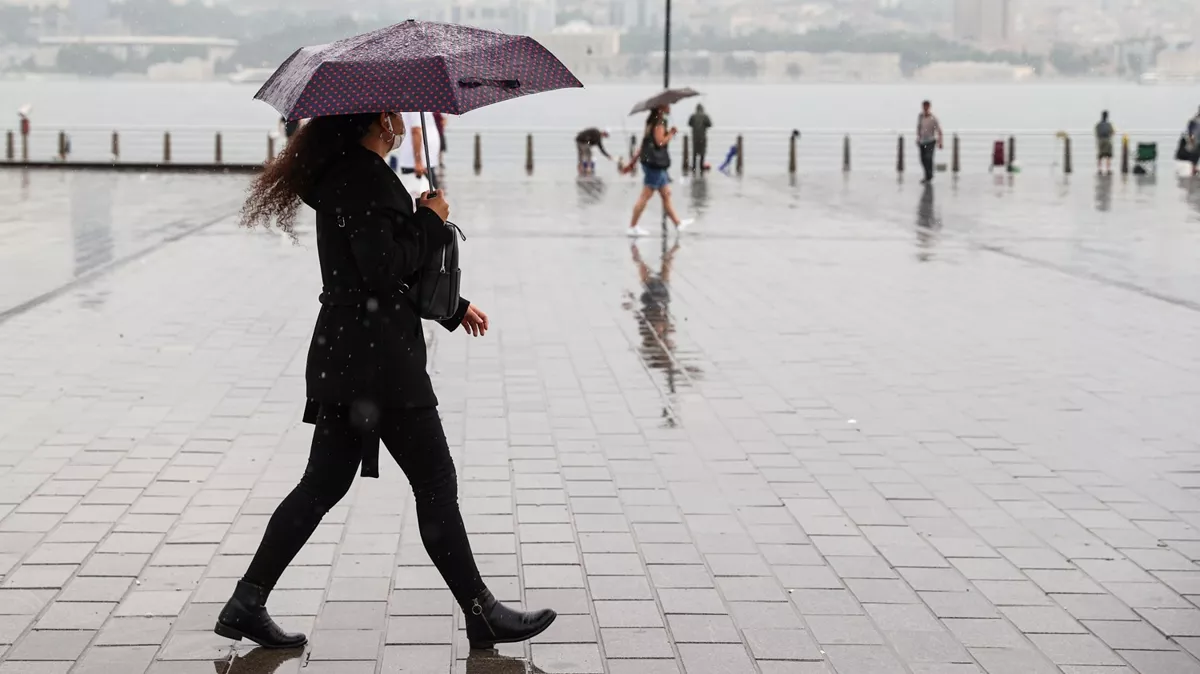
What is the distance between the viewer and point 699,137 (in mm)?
32000

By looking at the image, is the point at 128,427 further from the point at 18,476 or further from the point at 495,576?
the point at 495,576

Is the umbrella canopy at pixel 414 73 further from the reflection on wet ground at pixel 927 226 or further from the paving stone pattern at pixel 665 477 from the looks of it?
the reflection on wet ground at pixel 927 226

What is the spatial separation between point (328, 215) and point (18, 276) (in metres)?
9.86

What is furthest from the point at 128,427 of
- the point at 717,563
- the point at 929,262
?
the point at 929,262

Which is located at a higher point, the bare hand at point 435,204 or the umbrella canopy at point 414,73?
the umbrella canopy at point 414,73

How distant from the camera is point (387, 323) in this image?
4.38 metres

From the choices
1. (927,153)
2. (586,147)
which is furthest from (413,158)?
(586,147)

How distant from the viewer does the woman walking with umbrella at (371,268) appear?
4250mm

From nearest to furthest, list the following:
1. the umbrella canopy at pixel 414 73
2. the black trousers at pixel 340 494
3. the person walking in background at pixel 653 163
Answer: the umbrella canopy at pixel 414 73 < the black trousers at pixel 340 494 < the person walking in background at pixel 653 163

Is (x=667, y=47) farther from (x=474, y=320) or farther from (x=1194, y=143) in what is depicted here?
(x=474, y=320)

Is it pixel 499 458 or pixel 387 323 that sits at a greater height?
pixel 387 323

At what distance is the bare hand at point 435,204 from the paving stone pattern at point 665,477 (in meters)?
1.29

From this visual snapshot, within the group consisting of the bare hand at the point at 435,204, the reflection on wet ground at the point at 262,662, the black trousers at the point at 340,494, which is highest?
the bare hand at the point at 435,204

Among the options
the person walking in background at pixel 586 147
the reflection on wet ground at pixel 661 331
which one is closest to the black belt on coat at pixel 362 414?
the reflection on wet ground at pixel 661 331
